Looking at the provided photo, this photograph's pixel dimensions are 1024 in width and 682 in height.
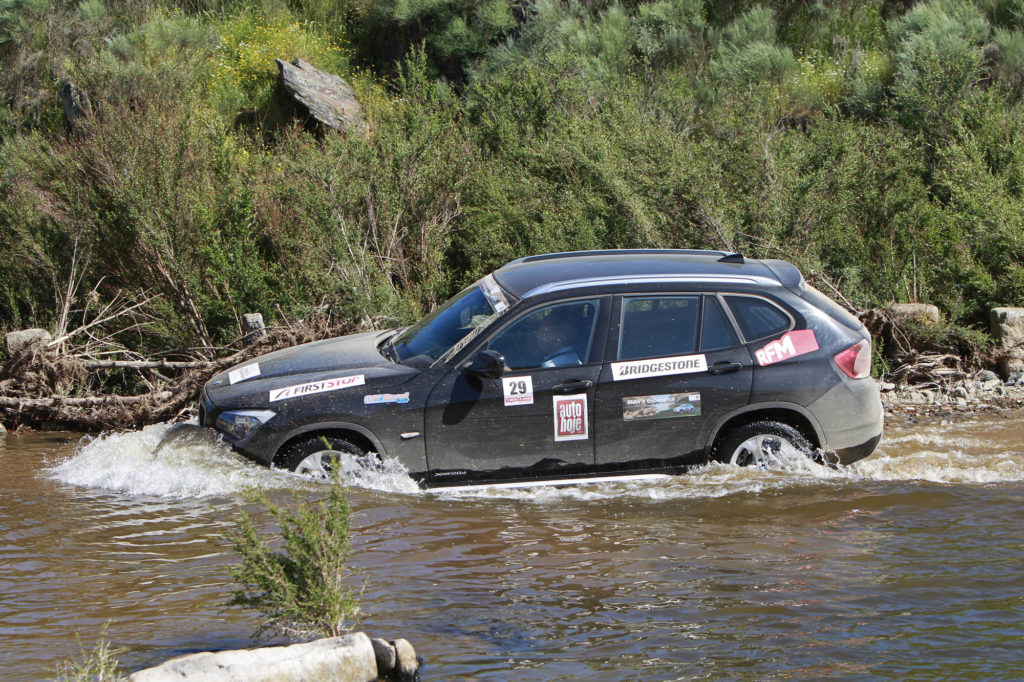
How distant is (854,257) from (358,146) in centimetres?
570

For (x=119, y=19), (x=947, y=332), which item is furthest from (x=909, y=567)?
(x=119, y=19)

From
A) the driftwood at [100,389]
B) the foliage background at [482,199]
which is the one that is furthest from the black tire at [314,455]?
the foliage background at [482,199]

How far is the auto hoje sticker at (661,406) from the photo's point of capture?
684 centimetres

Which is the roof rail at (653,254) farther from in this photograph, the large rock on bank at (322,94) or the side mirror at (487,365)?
the large rock on bank at (322,94)

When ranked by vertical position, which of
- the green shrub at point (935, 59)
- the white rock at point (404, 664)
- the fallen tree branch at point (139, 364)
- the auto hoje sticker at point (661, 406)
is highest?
the green shrub at point (935, 59)

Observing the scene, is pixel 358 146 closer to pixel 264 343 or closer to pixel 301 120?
pixel 264 343

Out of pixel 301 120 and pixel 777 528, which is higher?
pixel 301 120

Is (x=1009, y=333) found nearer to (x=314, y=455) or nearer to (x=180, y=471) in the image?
(x=314, y=455)

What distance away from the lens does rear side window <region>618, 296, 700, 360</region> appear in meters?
6.90

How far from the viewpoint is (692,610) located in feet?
16.9

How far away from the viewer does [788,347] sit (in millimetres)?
6980

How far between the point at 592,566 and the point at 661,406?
143cm

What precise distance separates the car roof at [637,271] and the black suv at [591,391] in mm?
25

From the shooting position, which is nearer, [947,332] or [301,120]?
[947,332]
